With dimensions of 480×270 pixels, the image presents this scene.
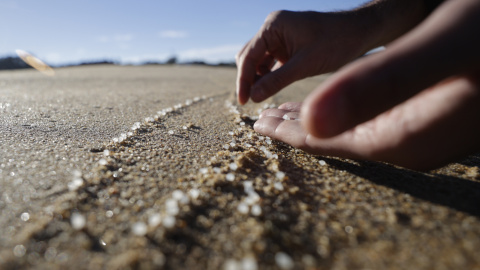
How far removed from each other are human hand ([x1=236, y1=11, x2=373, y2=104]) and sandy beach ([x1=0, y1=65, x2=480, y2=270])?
448mm

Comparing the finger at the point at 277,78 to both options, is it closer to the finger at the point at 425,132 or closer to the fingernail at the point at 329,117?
the finger at the point at 425,132

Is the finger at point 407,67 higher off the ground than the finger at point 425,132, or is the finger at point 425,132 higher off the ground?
the finger at point 407,67

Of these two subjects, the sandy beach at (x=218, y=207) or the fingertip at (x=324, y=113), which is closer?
the sandy beach at (x=218, y=207)

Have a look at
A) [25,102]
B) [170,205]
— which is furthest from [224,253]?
[25,102]

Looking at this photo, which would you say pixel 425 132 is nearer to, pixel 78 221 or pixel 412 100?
pixel 412 100

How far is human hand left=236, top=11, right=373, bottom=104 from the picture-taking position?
172 centimetres

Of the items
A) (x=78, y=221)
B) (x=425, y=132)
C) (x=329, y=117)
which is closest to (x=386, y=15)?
(x=425, y=132)

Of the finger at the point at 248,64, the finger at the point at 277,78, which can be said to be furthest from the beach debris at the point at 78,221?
the finger at the point at 248,64

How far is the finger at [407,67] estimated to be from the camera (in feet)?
2.69

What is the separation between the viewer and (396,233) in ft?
2.63

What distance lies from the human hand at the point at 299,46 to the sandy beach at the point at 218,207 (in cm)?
45

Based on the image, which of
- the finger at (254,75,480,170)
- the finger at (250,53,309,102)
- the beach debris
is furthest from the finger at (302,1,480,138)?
the finger at (250,53,309,102)

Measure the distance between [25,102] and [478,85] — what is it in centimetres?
275

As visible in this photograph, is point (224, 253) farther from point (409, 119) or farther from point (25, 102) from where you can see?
point (25, 102)
